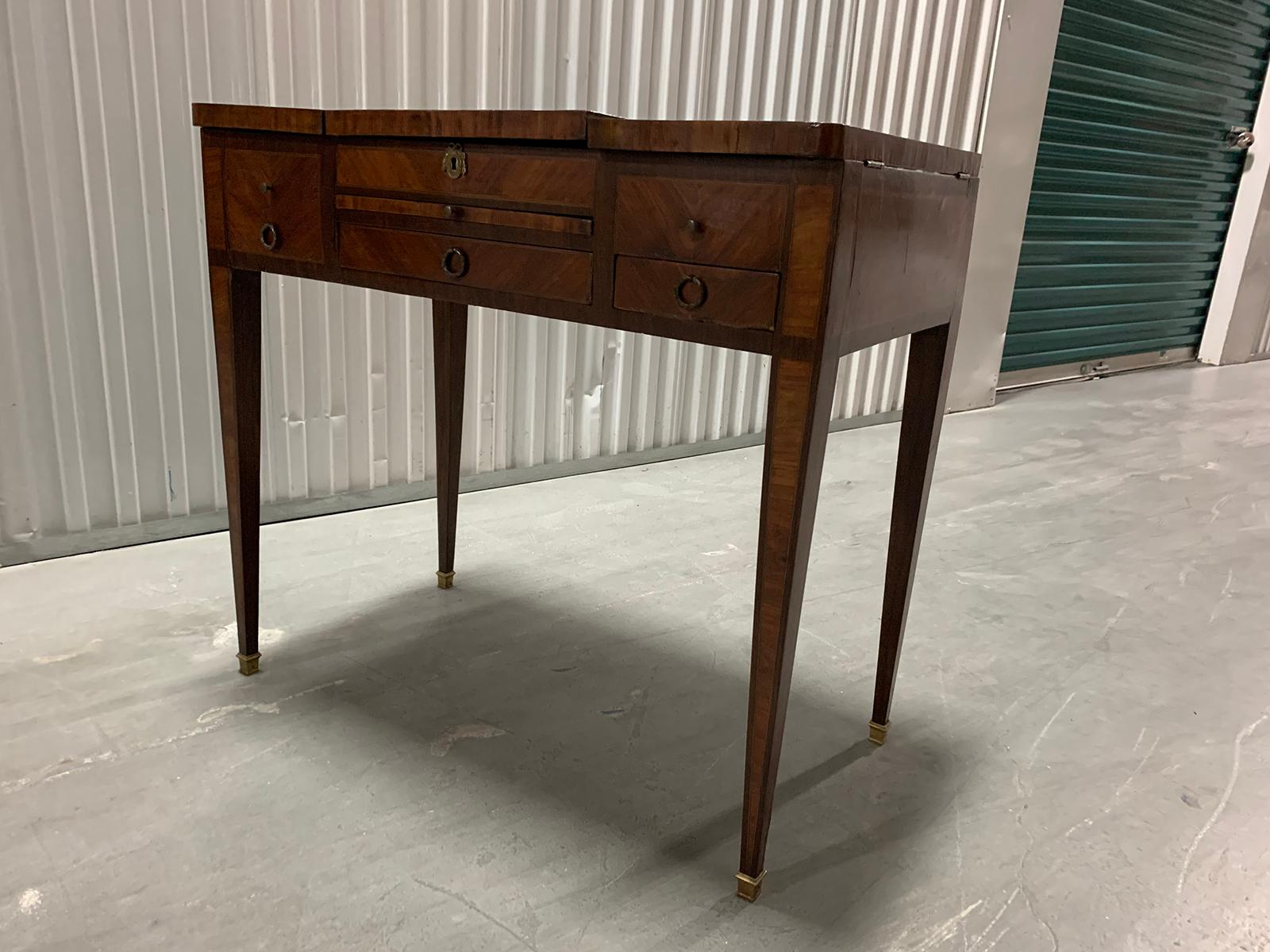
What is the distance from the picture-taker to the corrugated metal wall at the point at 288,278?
177 cm

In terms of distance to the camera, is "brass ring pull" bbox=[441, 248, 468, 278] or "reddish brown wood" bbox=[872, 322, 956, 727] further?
"reddish brown wood" bbox=[872, 322, 956, 727]

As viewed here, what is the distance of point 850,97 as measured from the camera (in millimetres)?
3066

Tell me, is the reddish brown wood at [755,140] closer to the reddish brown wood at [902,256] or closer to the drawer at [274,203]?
the reddish brown wood at [902,256]

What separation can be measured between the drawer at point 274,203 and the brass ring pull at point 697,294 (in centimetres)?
59

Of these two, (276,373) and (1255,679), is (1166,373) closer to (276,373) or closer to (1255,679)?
(1255,679)

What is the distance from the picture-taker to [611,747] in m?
1.39

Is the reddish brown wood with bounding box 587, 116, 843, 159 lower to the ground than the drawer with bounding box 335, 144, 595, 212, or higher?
higher

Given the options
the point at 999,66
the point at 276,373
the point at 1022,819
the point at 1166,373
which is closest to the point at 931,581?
the point at 1022,819

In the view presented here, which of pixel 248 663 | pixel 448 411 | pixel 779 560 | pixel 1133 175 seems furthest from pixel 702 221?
pixel 1133 175

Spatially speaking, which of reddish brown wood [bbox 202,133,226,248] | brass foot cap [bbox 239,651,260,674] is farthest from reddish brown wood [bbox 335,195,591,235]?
brass foot cap [bbox 239,651,260,674]

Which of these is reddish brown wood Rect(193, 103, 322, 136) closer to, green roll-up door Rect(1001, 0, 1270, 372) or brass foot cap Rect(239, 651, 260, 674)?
brass foot cap Rect(239, 651, 260, 674)

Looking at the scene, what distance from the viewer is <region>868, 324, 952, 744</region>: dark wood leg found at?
51.2 inches

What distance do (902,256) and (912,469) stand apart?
36cm

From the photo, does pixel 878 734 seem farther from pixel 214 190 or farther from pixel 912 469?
pixel 214 190
